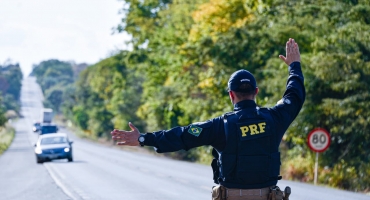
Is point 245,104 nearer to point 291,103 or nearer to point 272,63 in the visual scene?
point 291,103

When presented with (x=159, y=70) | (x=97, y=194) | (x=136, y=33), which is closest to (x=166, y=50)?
(x=159, y=70)

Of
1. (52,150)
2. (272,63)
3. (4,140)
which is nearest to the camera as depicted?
(272,63)

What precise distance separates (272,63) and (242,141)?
25.4 m

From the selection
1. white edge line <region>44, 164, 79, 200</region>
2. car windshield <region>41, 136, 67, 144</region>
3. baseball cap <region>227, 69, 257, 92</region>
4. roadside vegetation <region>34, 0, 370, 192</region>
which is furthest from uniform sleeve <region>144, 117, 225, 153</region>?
car windshield <region>41, 136, 67, 144</region>

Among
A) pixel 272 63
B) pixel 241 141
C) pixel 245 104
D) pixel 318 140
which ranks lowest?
pixel 241 141

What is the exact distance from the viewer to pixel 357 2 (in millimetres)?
27172

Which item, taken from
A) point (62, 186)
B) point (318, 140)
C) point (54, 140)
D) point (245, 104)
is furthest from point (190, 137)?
point (54, 140)

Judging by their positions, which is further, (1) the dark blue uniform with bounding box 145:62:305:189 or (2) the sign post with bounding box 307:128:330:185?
(2) the sign post with bounding box 307:128:330:185

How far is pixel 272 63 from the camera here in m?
31.2

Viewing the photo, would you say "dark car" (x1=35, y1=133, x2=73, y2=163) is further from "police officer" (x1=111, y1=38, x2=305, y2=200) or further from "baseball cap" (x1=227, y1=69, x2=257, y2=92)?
"baseball cap" (x1=227, y1=69, x2=257, y2=92)

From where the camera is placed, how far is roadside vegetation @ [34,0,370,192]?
2555 centimetres

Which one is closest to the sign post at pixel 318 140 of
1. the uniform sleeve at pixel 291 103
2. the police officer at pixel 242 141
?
the uniform sleeve at pixel 291 103

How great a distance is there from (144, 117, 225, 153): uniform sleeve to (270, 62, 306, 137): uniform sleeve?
0.45 metres

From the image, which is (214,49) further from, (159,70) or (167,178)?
(159,70)
